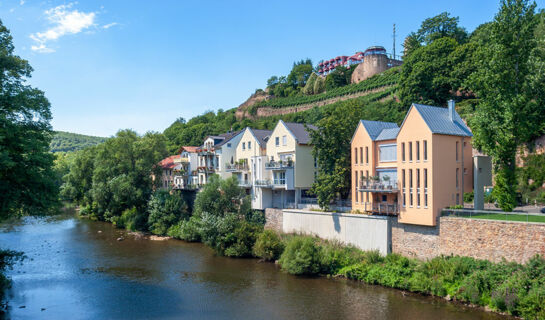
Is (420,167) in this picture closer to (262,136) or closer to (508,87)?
(508,87)

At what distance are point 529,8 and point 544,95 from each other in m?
6.60

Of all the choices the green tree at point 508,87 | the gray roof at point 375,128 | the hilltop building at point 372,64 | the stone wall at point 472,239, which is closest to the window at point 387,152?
the gray roof at point 375,128

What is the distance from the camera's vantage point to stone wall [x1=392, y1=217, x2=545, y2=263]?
21312 millimetres

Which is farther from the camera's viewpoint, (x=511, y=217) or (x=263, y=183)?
(x=263, y=183)

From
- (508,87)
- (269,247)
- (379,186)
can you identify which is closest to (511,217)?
(379,186)

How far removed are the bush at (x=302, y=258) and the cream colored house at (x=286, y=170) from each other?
839cm

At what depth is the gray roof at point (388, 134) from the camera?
30.2 metres

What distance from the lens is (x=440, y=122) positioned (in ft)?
90.1

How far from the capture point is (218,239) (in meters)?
35.9

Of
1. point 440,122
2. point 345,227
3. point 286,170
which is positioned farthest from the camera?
point 286,170

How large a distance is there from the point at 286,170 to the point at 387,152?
1148cm

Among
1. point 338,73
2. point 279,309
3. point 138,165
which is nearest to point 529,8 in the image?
point 279,309

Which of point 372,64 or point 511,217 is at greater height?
point 372,64

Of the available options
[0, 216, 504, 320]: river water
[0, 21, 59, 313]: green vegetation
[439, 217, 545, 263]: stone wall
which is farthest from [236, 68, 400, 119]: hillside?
[0, 21, 59, 313]: green vegetation
